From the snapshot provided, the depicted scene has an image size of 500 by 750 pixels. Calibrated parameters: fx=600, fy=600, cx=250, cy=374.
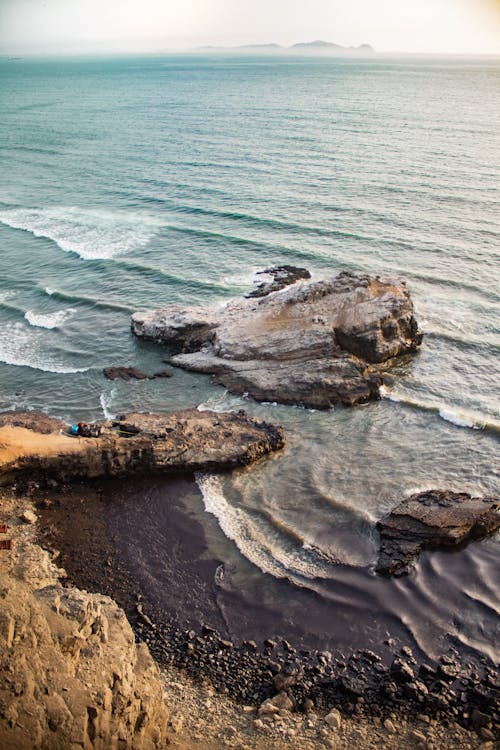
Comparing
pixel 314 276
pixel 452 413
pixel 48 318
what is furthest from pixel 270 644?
pixel 314 276

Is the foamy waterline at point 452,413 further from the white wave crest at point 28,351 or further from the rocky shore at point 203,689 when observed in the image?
the white wave crest at point 28,351

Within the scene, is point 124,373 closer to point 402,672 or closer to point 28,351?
point 28,351

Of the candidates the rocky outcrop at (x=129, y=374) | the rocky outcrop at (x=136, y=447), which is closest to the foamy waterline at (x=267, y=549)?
the rocky outcrop at (x=136, y=447)

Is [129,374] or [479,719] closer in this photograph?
[479,719]

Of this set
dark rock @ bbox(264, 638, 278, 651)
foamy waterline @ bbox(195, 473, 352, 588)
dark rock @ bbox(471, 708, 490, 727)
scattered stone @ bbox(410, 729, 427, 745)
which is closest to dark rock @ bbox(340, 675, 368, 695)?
scattered stone @ bbox(410, 729, 427, 745)

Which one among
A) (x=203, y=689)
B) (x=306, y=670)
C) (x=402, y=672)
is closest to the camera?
(x=203, y=689)

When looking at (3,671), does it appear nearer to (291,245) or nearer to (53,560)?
(53,560)

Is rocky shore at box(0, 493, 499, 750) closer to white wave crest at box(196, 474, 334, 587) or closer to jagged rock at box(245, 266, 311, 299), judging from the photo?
white wave crest at box(196, 474, 334, 587)
